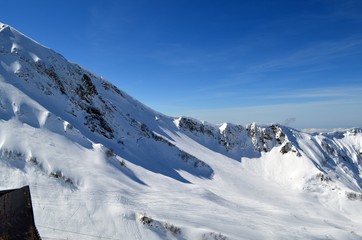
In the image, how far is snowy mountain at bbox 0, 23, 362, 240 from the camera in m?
17.2

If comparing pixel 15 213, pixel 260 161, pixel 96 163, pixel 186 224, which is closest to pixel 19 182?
pixel 96 163

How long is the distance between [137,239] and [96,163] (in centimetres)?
969

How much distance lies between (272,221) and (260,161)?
30777mm

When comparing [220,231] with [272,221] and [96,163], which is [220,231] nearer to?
[272,221]

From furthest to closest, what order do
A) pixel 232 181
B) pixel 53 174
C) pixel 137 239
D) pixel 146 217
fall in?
1. pixel 232 181
2. pixel 53 174
3. pixel 146 217
4. pixel 137 239

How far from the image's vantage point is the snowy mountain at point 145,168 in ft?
56.5

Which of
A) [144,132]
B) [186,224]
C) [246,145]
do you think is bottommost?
[186,224]

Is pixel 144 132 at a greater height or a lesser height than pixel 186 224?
greater

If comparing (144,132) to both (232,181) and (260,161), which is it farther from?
(260,161)

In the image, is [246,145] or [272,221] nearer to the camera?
[272,221]

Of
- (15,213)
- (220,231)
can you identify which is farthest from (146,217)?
(15,213)

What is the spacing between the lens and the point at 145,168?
29.7 meters

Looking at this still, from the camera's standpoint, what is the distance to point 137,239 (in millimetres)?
15391

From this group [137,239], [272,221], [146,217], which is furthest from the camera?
[272,221]
